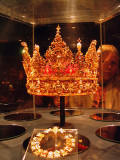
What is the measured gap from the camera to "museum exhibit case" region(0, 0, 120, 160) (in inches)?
57.4

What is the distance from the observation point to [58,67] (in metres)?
1.46

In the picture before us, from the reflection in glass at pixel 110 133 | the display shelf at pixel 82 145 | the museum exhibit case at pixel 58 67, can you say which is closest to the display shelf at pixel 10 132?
the museum exhibit case at pixel 58 67

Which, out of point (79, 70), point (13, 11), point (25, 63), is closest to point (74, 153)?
point (79, 70)

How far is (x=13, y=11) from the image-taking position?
2.16 m

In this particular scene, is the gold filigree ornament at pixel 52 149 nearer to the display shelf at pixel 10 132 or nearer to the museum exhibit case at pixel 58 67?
the museum exhibit case at pixel 58 67

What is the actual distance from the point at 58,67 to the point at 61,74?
65mm

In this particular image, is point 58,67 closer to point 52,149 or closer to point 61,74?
point 61,74

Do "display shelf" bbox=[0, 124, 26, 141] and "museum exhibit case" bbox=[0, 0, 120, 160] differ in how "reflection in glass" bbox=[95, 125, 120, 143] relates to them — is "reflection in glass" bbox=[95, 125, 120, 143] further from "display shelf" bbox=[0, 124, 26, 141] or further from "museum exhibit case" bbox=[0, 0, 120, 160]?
"display shelf" bbox=[0, 124, 26, 141]

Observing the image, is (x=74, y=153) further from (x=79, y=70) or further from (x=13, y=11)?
(x=13, y=11)

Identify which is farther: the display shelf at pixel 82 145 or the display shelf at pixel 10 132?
the display shelf at pixel 10 132

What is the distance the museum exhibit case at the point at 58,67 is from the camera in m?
1.46

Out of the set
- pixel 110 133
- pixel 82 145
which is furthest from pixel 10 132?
pixel 110 133

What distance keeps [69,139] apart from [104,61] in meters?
1.70

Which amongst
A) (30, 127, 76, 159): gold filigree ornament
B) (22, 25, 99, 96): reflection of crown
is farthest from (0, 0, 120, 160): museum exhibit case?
(30, 127, 76, 159): gold filigree ornament
